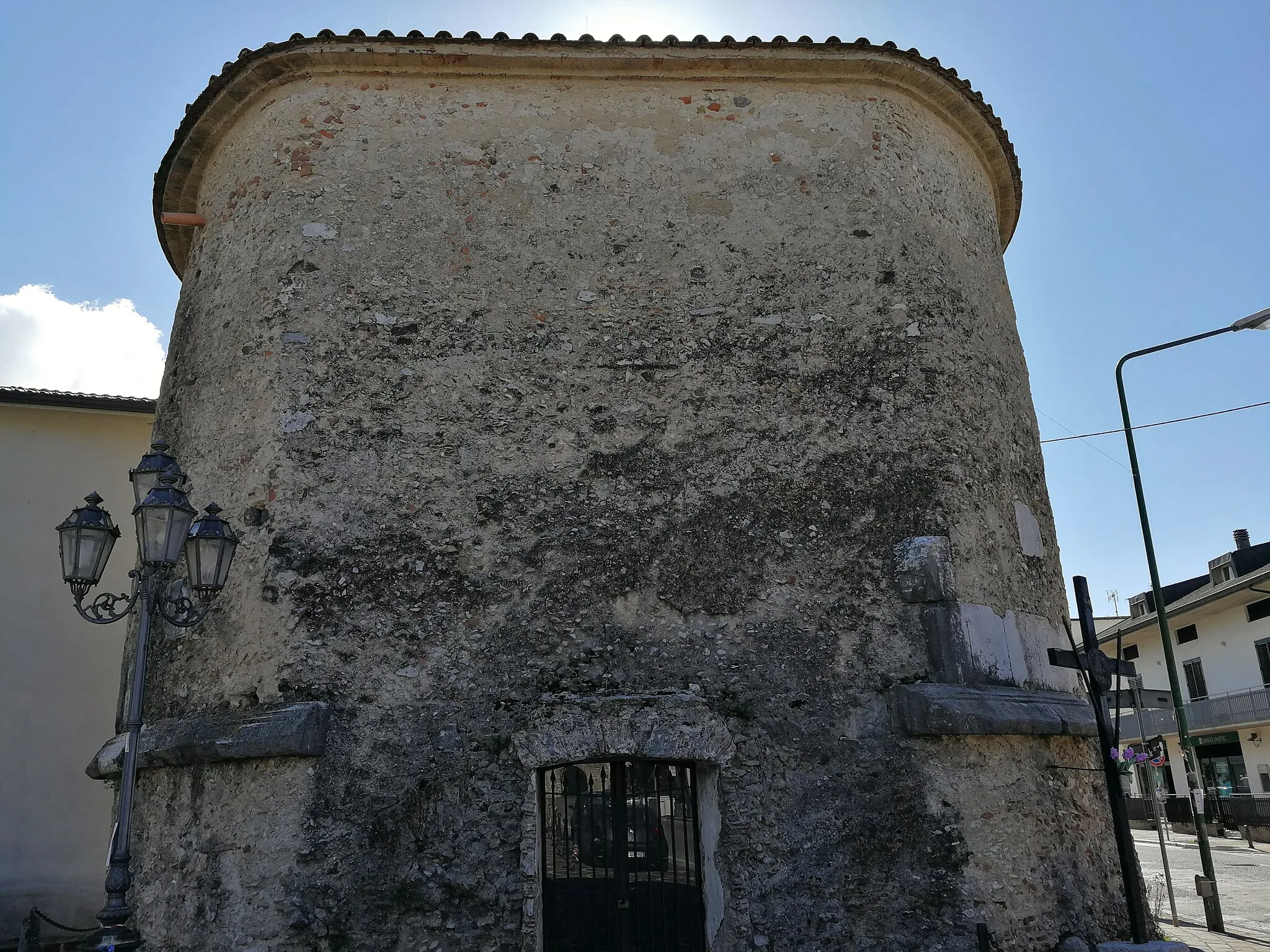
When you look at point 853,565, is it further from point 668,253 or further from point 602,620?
point 668,253

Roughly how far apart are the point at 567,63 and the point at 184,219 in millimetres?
3490

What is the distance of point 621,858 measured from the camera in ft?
19.8

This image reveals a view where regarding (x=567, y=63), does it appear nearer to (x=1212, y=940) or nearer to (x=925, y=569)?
(x=925, y=569)

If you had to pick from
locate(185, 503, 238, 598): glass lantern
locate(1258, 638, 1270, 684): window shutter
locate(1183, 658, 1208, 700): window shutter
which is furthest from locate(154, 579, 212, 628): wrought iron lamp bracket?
locate(1183, 658, 1208, 700): window shutter

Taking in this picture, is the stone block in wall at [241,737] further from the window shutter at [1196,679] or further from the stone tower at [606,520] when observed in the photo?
the window shutter at [1196,679]

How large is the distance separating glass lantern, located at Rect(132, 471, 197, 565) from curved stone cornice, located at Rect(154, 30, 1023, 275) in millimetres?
4148

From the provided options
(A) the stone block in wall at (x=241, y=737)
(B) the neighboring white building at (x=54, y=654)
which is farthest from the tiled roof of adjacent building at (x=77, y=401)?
(A) the stone block in wall at (x=241, y=737)

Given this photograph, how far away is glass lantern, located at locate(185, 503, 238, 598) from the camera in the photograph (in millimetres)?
5195

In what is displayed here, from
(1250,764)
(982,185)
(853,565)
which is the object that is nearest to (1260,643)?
(1250,764)

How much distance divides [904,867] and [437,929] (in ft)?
9.37

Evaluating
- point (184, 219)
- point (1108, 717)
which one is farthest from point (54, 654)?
point (1108, 717)

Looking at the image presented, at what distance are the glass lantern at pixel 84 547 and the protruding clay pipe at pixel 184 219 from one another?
368 cm

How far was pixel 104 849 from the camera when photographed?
968 centimetres

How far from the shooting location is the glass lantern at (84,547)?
5105mm
